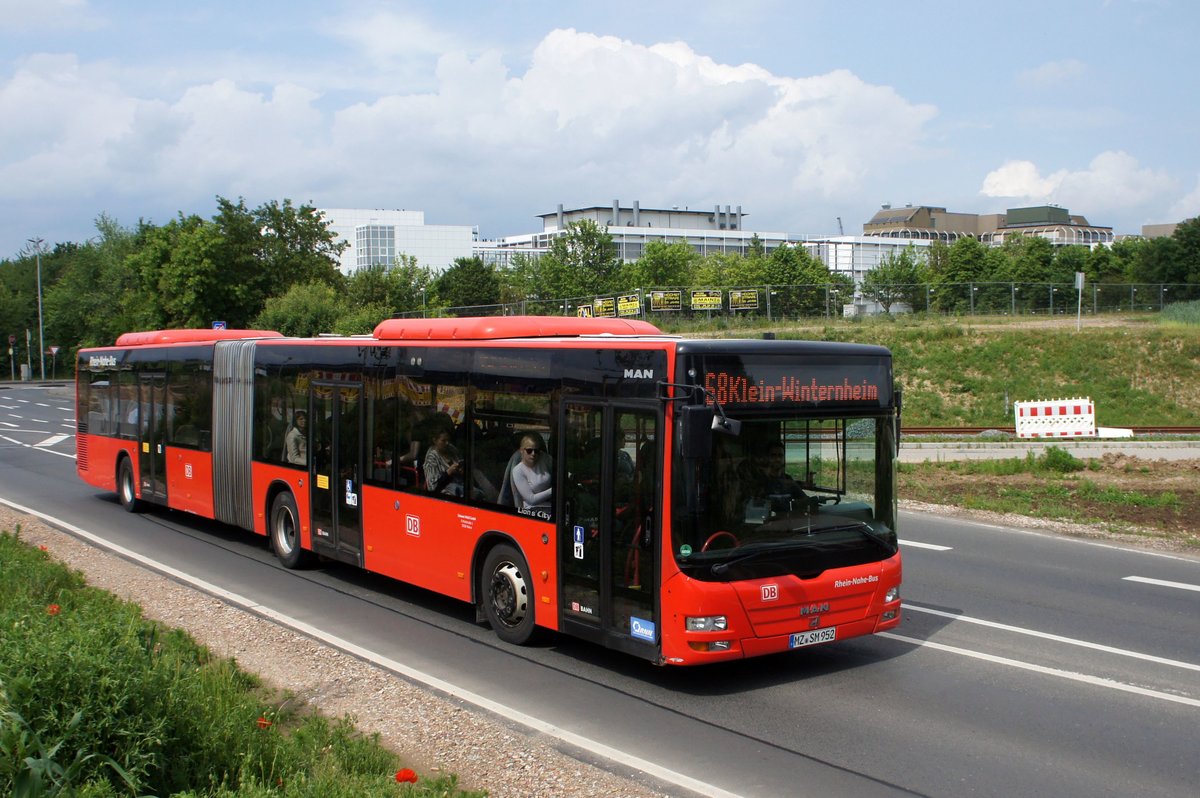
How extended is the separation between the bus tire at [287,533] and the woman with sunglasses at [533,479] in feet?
17.2

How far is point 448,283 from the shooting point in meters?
95.9

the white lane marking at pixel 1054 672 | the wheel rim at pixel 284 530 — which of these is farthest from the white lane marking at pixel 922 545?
the wheel rim at pixel 284 530

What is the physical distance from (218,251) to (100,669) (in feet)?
188

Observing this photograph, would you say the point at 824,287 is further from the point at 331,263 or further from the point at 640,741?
the point at 640,741

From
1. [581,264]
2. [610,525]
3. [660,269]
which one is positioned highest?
[660,269]

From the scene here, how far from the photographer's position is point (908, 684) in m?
8.98

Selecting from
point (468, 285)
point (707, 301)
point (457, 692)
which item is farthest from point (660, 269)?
point (457, 692)

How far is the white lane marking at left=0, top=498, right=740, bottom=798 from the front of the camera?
22.3 ft

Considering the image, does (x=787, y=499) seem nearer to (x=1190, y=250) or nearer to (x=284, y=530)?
(x=284, y=530)

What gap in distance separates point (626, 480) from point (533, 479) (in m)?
1.34

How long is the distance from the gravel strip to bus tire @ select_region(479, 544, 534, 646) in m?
1.57

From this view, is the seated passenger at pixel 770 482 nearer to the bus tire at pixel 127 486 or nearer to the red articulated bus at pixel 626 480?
the red articulated bus at pixel 626 480

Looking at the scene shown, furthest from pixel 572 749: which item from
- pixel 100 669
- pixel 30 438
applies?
pixel 30 438

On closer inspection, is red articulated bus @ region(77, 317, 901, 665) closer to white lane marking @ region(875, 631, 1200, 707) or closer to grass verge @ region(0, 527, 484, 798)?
white lane marking @ region(875, 631, 1200, 707)
